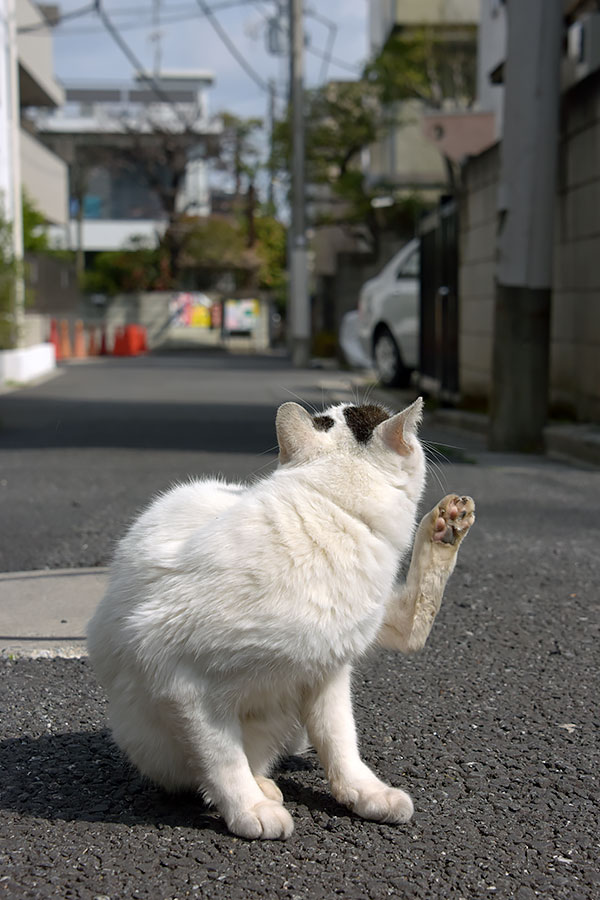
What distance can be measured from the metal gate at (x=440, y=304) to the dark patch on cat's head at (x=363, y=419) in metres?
9.67

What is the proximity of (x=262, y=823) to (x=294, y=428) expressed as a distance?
85cm

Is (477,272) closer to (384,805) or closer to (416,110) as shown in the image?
(384,805)

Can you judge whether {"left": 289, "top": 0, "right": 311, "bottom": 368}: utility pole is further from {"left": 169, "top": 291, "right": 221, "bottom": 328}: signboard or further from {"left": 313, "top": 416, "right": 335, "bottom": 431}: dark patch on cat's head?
{"left": 313, "top": 416, "right": 335, "bottom": 431}: dark patch on cat's head

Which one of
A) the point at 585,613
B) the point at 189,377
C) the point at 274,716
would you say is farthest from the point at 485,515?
the point at 189,377

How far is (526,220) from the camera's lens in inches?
336

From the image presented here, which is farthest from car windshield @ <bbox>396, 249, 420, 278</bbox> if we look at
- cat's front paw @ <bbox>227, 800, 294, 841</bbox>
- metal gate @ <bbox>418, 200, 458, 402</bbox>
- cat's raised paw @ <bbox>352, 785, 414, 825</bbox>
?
cat's front paw @ <bbox>227, 800, 294, 841</bbox>

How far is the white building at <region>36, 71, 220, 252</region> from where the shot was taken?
4559 cm

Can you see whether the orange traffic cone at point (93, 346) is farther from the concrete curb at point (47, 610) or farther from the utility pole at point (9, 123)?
the concrete curb at point (47, 610)

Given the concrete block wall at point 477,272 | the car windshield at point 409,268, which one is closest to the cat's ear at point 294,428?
the concrete block wall at point 477,272

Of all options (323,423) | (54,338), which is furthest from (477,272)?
(54,338)

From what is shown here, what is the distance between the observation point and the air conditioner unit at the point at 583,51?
29.3ft

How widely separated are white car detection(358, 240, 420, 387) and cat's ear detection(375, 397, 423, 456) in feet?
41.9

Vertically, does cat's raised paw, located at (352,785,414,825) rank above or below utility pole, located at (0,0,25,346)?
below

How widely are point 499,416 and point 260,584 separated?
6939mm
